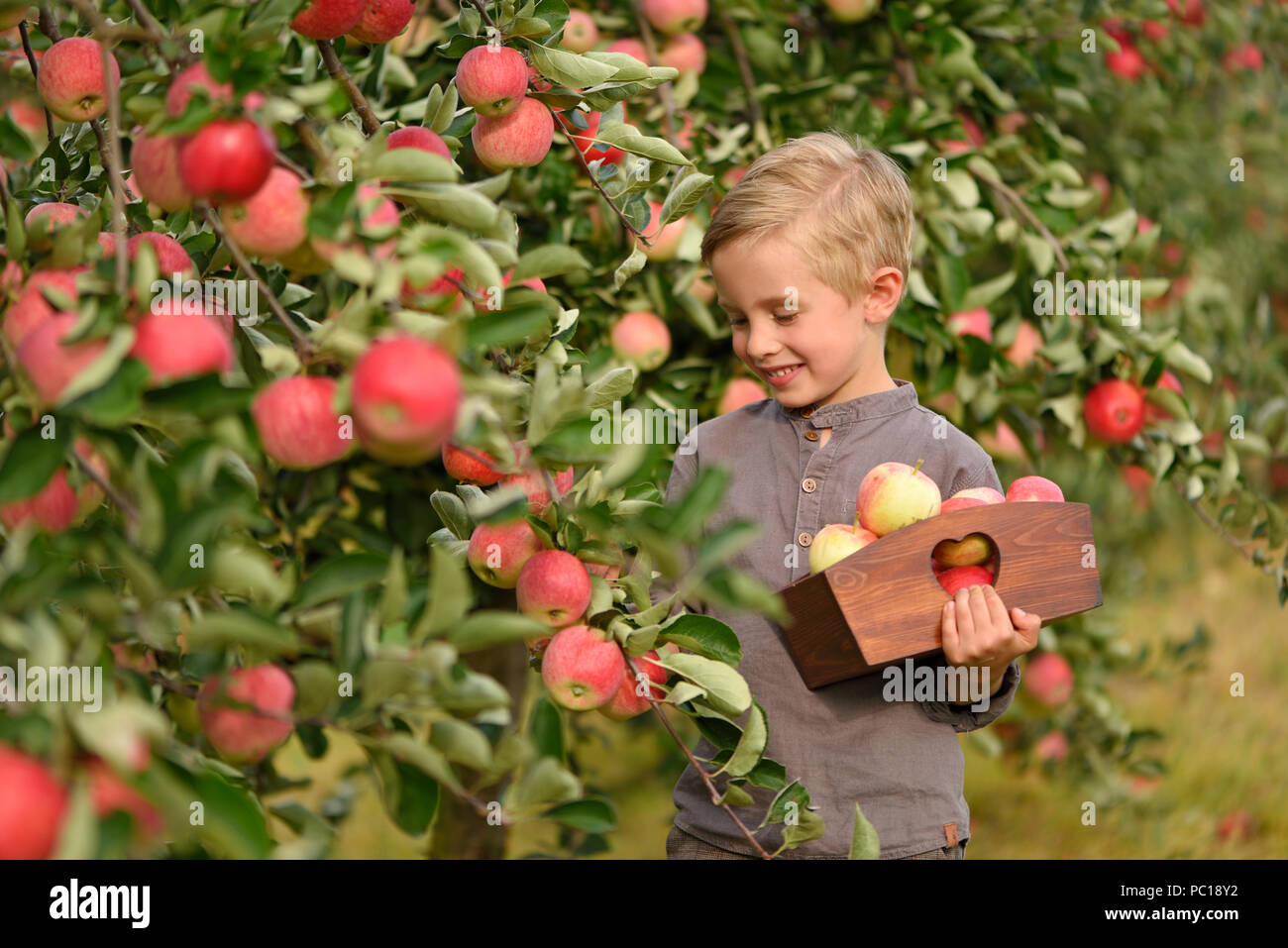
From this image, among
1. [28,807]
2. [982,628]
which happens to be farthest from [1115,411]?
[28,807]

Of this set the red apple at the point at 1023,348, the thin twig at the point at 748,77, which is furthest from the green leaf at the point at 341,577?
the red apple at the point at 1023,348

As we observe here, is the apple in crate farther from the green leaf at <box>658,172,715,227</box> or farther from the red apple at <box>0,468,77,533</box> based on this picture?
the red apple at <box>0,468,77,533</box>

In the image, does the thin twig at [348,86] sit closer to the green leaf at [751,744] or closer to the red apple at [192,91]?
the red apple at [192,91]

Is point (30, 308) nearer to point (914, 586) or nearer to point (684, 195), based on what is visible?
point (684, 195)

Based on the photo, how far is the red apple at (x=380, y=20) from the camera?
1028mm

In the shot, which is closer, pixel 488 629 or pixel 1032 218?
pixel 488 629

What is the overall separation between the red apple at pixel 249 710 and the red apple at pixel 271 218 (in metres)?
0.30

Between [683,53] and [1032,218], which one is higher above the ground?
[683,53]

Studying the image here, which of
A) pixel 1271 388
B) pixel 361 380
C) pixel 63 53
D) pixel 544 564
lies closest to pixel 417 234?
pixel 361 380

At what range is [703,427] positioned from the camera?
1.53 m

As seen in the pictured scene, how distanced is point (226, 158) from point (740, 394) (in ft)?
3.43

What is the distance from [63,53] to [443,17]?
1.15 meters

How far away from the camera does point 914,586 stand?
1127mm

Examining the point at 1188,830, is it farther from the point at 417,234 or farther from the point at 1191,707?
the point at 417,234
